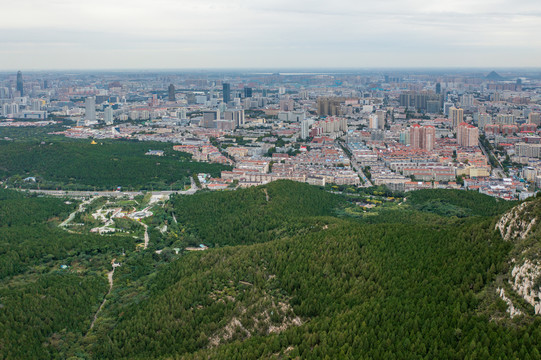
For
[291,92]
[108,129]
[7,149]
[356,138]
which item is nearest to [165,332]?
[7,149]

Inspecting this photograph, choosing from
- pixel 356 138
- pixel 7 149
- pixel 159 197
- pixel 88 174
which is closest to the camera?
pixel 159 197

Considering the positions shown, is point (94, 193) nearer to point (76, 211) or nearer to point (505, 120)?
point (76, 211)

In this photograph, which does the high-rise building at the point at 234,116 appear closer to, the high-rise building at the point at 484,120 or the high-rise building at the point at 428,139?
the high-rise building at the point at 428,139

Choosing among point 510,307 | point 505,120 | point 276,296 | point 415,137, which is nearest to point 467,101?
point 505,120

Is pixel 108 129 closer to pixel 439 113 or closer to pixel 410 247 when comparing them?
pixel 439 113

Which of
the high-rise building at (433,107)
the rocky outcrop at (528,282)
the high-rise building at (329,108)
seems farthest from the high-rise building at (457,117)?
the rocky outcrop at (528,282)

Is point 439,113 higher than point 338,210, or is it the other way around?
point 439,113

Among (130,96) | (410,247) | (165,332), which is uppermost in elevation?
(130,96)

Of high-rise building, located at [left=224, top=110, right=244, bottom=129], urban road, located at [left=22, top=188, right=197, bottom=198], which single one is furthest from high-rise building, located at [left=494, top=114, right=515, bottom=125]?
urban road, located at [left=22, top=188, right=197, bottom=198]
